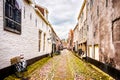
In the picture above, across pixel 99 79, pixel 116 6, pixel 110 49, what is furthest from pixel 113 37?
pixel 99 79

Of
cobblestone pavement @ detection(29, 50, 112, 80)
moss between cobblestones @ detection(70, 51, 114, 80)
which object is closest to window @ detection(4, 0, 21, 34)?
cobblestone pavement @ detection(29, 50, 112, 80)

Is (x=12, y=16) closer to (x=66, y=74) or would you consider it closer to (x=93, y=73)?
(x=66, y=74)

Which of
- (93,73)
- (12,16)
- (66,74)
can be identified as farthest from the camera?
(93,73)

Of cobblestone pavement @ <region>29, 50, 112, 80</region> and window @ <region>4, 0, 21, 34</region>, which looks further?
cobblestone pavement @ <region>29, 50, 112, 80</region>

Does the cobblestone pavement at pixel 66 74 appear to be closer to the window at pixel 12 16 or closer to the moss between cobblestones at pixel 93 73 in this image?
the moss between cobblestones at pixel 93 73

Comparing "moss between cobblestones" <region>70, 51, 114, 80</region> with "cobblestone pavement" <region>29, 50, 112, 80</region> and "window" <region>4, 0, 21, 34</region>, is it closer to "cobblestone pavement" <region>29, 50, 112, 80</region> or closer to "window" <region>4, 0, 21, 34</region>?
"cobblestone pavement" <region>29, 50, 112, 80</region>

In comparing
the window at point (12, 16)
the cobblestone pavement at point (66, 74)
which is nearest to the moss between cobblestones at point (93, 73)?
the cobblestone pavement at point (66, 74)

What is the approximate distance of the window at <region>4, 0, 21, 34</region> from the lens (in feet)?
28.8

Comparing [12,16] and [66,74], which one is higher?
[12,16]

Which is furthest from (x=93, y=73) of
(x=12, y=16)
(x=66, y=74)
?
(x=12, y=16)

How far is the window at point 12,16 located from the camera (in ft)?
28.8

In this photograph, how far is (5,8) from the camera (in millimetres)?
8516

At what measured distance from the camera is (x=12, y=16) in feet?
31.9

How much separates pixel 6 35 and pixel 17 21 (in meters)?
2.15
